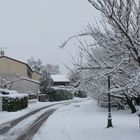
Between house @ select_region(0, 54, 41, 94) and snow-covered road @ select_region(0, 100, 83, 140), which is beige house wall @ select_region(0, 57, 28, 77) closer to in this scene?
house @ select_region(0, 54, 41, 94)

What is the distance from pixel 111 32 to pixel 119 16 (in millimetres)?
2174

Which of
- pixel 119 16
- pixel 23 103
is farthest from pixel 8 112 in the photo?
pixel 119 16

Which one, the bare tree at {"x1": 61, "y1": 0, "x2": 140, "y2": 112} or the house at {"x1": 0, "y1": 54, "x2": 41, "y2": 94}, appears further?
the house at {"x1": 0, "y1": 54, "x2": 41, "y2": 94}

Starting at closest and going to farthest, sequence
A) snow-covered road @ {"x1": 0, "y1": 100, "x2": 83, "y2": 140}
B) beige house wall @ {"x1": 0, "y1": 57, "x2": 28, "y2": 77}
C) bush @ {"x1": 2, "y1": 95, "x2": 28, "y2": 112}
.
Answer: snow-covered road @ {"x1": 0, "y1": 100, "x2": 83, "y2": 140} < bush @ {"x1": 2, "y1": 95, "x2": 28, "y2": 112} < beige house wall @ {"x1": 0, "y1": 57, "x2": 28, "y2": 77}

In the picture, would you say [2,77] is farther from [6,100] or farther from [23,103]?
[6,100]

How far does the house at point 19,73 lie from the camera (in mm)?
77438

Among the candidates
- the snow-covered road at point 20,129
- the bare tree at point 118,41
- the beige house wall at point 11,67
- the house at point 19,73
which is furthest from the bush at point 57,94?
the bare tree at point 118,41

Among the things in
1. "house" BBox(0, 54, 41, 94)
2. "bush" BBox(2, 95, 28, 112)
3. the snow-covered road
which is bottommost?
the snow-covered road

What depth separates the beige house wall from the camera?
8038cm

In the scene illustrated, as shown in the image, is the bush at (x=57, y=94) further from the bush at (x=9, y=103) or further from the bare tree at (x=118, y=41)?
the bare tree at (x=118, y=41)

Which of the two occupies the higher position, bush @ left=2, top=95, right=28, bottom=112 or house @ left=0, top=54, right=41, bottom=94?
house @ left=0, top=54, right=41, bottom=94

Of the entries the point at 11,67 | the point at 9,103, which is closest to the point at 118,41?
the point at 9,103

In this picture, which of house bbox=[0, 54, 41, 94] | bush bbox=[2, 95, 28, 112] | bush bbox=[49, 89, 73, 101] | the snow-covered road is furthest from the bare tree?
bush bbox=[49, 89, 73, 101]

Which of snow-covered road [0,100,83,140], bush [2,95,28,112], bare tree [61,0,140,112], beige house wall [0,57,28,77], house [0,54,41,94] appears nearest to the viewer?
bare tree [61,0,140,112]
